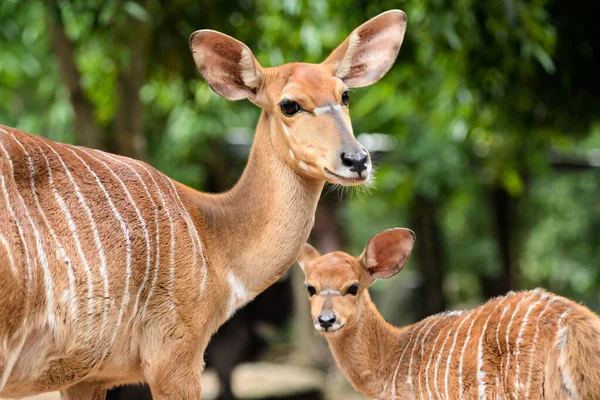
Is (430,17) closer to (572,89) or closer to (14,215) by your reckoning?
(572,89)

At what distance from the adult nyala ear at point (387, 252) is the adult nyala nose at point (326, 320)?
1.24 ft

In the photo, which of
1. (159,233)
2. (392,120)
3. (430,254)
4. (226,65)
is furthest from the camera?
(430,254)

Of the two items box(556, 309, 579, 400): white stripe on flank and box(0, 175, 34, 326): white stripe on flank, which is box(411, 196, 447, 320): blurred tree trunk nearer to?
box(556, 309, 579, 400): white stripe on flank

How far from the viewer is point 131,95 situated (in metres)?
6.41

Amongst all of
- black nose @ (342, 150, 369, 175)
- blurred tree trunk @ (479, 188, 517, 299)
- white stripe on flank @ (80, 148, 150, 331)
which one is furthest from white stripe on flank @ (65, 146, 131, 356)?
blurred tree trunk @ (479, 188, 517, 299)

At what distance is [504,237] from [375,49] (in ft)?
30.2

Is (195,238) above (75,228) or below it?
below

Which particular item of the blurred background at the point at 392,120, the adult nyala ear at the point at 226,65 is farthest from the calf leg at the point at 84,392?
the blurred background at the point at 392,120

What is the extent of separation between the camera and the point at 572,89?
23.6 feet

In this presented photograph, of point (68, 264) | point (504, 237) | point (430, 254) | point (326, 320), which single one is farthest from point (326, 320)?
point (504, 237)

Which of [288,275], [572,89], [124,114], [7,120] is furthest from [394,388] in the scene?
[7,120]

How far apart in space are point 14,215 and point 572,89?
17.9ft

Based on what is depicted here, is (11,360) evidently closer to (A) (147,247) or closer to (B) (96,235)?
(B) (96,235)

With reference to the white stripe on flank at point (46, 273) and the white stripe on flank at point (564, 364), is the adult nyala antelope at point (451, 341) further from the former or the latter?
the white stripe on flank at point (46, 273)
